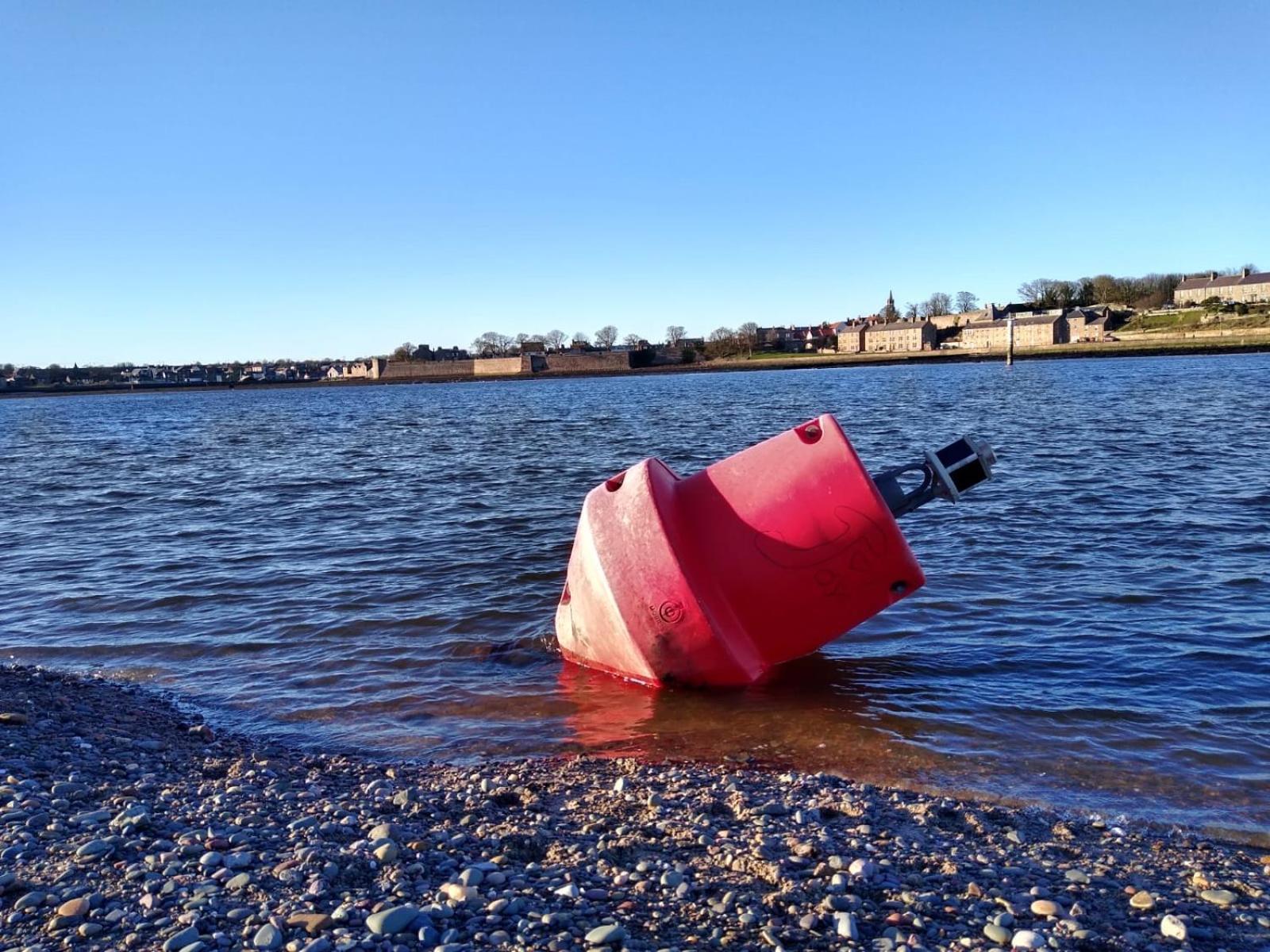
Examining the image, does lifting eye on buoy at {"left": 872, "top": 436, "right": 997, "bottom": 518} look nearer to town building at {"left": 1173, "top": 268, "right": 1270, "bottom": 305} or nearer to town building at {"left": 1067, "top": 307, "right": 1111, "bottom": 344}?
town building at {"left": 1067, "top": 307, "right": 1111, "bottom": 344}

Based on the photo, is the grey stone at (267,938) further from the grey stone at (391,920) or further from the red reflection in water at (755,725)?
the red reflection in water at (755,725)

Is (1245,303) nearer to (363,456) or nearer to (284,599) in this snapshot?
(363,456)

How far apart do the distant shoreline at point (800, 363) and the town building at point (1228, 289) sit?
30278mm

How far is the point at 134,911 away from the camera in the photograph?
10.1 ft

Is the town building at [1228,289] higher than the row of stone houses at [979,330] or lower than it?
higher

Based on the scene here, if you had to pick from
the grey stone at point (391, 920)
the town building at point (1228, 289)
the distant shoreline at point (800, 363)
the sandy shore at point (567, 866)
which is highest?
the town building at point (1228, 289)

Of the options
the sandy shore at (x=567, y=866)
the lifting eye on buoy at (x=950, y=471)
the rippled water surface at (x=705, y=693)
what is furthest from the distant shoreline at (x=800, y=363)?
the sandy shore at (x=567, y=866)

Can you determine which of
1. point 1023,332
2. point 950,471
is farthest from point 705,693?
point 1023,332

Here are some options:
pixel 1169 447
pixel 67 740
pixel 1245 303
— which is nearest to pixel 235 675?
pixel 67 740

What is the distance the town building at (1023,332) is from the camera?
12731 cm

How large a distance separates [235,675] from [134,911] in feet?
14.7

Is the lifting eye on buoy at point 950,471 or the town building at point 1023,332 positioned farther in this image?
the town building at point 1023,332

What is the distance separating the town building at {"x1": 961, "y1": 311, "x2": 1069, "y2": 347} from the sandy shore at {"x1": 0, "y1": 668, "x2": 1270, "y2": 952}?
127m

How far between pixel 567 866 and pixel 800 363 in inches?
5382
